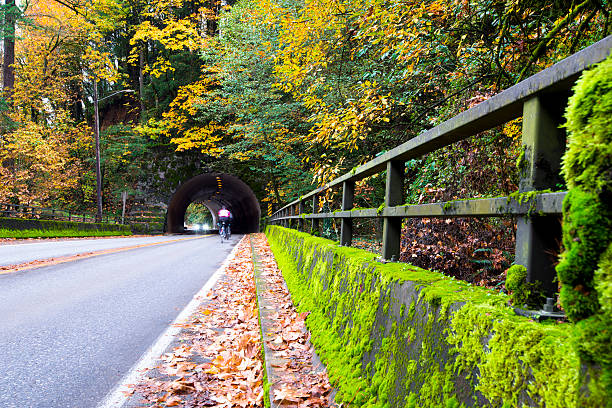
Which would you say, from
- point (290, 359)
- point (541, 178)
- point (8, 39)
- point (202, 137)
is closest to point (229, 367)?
point (290, 359)

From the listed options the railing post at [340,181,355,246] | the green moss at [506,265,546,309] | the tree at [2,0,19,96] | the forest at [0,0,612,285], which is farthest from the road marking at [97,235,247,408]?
the tree at [2,0,19,96]

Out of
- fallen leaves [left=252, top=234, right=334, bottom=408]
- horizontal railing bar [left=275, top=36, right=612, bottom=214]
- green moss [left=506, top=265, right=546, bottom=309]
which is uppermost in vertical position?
horizontal railing bar [left=275, top=36, right=612, bottom=214]

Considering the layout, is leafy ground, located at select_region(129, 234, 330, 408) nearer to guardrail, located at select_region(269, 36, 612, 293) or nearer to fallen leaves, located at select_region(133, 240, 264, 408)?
fallen leaves, located at select_region(133, 240, 264, 408)

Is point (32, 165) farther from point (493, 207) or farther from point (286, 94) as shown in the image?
point (493, 207)

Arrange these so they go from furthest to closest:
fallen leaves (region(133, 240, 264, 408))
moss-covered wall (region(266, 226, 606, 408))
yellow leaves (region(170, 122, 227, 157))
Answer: yellow leaves (region(170, 122, 227, 157)) < fallen leaves (region(133, 240, 264, 408)) < moss-covered wall (region(266, 226, 606, 408))

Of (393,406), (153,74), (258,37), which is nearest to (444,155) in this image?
(393,406)

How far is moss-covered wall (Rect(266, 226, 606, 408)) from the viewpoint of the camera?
112 centimetres

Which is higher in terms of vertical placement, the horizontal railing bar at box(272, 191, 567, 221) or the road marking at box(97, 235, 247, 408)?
the horizontal railing bar at box(272, 191, 567, 221)

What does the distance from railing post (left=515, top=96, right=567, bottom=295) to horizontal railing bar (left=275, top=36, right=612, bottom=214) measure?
6 centimetres

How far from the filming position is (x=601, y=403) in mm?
929

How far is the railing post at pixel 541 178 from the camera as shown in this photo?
4.27 feet

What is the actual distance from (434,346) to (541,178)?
837 mm

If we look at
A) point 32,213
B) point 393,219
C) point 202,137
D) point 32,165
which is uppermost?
point 202,137

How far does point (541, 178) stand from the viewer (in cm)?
133
